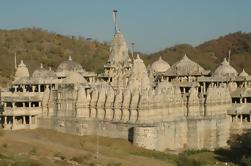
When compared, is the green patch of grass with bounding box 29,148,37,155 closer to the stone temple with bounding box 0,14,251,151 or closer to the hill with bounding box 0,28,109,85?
the stone temple with bounding box 0,14,251,151

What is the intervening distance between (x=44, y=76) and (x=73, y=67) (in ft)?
13.8

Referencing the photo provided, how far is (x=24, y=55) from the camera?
4274 inches

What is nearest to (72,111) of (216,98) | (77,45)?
(216,98)

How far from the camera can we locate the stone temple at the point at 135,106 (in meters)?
46.5

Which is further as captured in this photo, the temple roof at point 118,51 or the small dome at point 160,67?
the small dome at point 160,67

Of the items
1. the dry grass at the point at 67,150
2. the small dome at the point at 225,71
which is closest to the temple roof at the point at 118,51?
the small dome at the point at 225,71

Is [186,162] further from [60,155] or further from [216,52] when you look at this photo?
[216,52]

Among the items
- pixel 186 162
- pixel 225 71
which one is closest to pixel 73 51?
pixel 225 71

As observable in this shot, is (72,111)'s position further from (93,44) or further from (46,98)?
(93,44)

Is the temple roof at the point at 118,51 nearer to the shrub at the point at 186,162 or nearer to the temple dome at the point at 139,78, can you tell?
the temple dome at the point at 139,78

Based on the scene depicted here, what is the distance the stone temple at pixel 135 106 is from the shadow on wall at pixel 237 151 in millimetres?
655

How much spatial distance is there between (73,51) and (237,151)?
72646 millimetres

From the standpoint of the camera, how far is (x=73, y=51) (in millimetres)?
119562

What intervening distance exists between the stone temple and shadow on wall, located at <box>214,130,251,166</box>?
655mm
